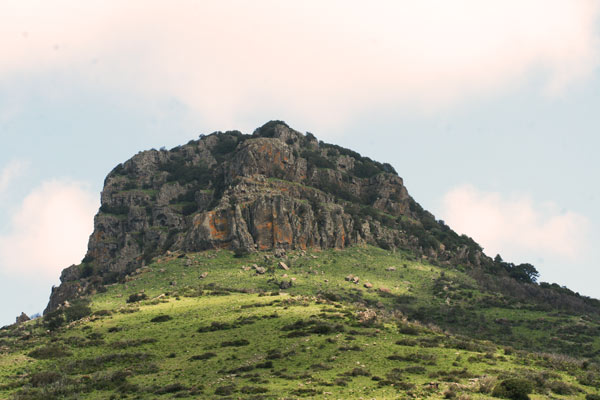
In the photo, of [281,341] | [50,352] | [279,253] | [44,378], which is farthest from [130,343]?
[279,253]

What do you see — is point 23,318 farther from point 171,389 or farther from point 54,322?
point 171,389

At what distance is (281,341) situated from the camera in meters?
57.0

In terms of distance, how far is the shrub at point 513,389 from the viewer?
36406 millimetres

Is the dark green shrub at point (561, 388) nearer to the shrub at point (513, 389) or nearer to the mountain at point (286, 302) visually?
the mountain at point (286, 302)

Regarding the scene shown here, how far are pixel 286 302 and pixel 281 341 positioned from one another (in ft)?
71.5

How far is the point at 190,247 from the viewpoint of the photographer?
12319 centimetres

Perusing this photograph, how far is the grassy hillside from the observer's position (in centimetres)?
4125

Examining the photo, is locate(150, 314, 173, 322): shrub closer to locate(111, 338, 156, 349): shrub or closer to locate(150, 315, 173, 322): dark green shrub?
locate(150, 315, 173, 322): dark green shrub

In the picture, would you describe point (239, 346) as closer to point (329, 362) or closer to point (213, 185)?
point (329, 362)

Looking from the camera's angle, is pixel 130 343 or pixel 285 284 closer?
pixel 130 343

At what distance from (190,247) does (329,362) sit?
8120 centimetres

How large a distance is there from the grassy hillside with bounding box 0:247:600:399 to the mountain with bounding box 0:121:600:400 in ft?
0.98

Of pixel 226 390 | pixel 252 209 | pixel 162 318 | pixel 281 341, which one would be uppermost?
pixel 252 209

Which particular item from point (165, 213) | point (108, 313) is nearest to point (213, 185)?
point (165, 213)
